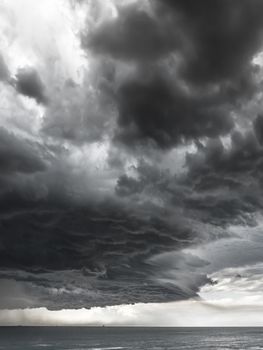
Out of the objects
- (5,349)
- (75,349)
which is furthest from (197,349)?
(5,349)

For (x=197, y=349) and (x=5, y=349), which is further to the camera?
(x=5, y=349)

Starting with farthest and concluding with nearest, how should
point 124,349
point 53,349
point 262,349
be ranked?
1. point 53,349
2. point 124,349
3. point 262,349

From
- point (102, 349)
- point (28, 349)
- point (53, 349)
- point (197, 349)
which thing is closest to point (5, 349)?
point (28, 349)

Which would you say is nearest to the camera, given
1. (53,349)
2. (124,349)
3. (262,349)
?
(262,349)

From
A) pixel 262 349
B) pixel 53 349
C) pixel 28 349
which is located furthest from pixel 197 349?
pixel 28 349

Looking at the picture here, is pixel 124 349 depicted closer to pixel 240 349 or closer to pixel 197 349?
pixel 197 349

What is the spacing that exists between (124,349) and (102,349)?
9006 mm

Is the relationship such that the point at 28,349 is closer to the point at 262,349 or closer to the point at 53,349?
the point at 53,349

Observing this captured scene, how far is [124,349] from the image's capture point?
16438 centimetres

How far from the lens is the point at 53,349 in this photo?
17600cm

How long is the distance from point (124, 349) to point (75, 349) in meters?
23.1

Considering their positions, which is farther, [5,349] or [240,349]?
[5,349]

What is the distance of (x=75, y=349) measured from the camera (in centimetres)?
17288

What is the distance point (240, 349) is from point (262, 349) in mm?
7814
